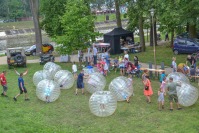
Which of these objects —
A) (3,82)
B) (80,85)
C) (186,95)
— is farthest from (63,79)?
(186,95)

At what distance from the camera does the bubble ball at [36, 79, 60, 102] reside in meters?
17.7

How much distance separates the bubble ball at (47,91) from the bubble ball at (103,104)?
3252 mm

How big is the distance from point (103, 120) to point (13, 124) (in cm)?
371

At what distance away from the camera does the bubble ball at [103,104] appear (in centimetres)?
1478

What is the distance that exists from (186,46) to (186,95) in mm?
16183

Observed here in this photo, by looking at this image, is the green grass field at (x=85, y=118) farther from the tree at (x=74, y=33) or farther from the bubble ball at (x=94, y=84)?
the tree at (x=74, y=33)

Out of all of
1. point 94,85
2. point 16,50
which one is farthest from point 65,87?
point 16,50

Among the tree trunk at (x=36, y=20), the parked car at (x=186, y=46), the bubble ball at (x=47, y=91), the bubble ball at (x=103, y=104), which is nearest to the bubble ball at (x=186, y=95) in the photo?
the bubble ball at (x=103, y=104)

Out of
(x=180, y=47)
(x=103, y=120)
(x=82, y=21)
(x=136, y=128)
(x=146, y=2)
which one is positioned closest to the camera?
(x=136, y=128)

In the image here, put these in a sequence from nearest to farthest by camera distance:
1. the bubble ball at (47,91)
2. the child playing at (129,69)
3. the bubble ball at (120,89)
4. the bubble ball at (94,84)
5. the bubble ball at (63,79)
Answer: the bubble ball at (120,89)
the bubble ball at (47,91)
the bubble ball at (94,84)
the bubble ball at (63,79)
the child playing at (129,69)

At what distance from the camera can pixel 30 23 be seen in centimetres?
9500

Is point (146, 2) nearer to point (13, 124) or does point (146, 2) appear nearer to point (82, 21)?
point (82, 21)

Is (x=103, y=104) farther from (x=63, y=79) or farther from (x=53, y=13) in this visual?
(x=53, y=13)

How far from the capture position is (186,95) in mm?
15938
